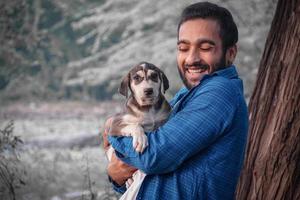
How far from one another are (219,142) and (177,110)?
347 millimetres

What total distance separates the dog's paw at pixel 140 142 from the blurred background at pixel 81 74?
95.6 inches

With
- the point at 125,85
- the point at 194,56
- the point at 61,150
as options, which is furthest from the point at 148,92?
the point at 61,150

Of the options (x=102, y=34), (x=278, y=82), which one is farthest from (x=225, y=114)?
(x=102, y=34)

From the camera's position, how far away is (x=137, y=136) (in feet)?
10.4

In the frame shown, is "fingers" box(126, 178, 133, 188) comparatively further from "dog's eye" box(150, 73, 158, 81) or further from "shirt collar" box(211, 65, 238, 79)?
"dog's eye" box(150, 73, 158, 81)

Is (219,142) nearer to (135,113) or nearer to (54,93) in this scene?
(135,113)

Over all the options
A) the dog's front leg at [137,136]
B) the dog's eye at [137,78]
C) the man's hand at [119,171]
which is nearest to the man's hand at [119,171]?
the man's hand at [119,171]

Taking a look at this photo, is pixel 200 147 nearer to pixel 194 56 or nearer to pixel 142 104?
pixel 194 56

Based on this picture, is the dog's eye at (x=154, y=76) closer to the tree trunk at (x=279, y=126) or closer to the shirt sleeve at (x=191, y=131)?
the tree trunk at (x=279, y=126)

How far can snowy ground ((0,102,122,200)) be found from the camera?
9.44 metres

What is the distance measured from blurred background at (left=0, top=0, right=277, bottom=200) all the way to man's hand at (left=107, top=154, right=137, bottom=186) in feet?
6.98

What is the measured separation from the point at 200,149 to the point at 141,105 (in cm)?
95

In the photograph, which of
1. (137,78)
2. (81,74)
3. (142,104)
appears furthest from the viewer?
(81,74)

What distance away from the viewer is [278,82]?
12.0ft
